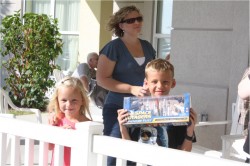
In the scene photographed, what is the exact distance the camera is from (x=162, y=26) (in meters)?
7.86

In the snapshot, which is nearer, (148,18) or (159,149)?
(159,149)

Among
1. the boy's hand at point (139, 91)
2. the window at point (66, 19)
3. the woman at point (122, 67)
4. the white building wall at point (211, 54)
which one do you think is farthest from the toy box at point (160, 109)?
the window at point (66, 19)

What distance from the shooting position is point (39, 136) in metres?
2.68

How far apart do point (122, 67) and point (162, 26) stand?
14.0ft

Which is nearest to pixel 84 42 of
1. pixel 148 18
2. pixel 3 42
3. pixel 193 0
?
pixel 3 42

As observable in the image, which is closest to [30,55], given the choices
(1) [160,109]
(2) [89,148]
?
(1) [160,109]

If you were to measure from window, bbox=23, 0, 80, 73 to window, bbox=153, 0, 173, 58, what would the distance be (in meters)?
3.97

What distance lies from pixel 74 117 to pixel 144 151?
138 cm

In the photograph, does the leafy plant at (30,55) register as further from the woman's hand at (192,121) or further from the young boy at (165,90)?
the woman's hand at (192,121)

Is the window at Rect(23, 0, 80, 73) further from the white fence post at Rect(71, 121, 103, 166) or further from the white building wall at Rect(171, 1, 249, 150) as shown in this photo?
the white fence post at Rect(71, 121, 103, 166)

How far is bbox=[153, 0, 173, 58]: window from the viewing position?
7805 millimetres

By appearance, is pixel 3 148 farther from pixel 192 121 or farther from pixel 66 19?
pixel 66 19

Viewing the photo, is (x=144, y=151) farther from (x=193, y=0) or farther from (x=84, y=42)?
(x=84, y=42)

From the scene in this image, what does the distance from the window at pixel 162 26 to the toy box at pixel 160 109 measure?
5178 mm
